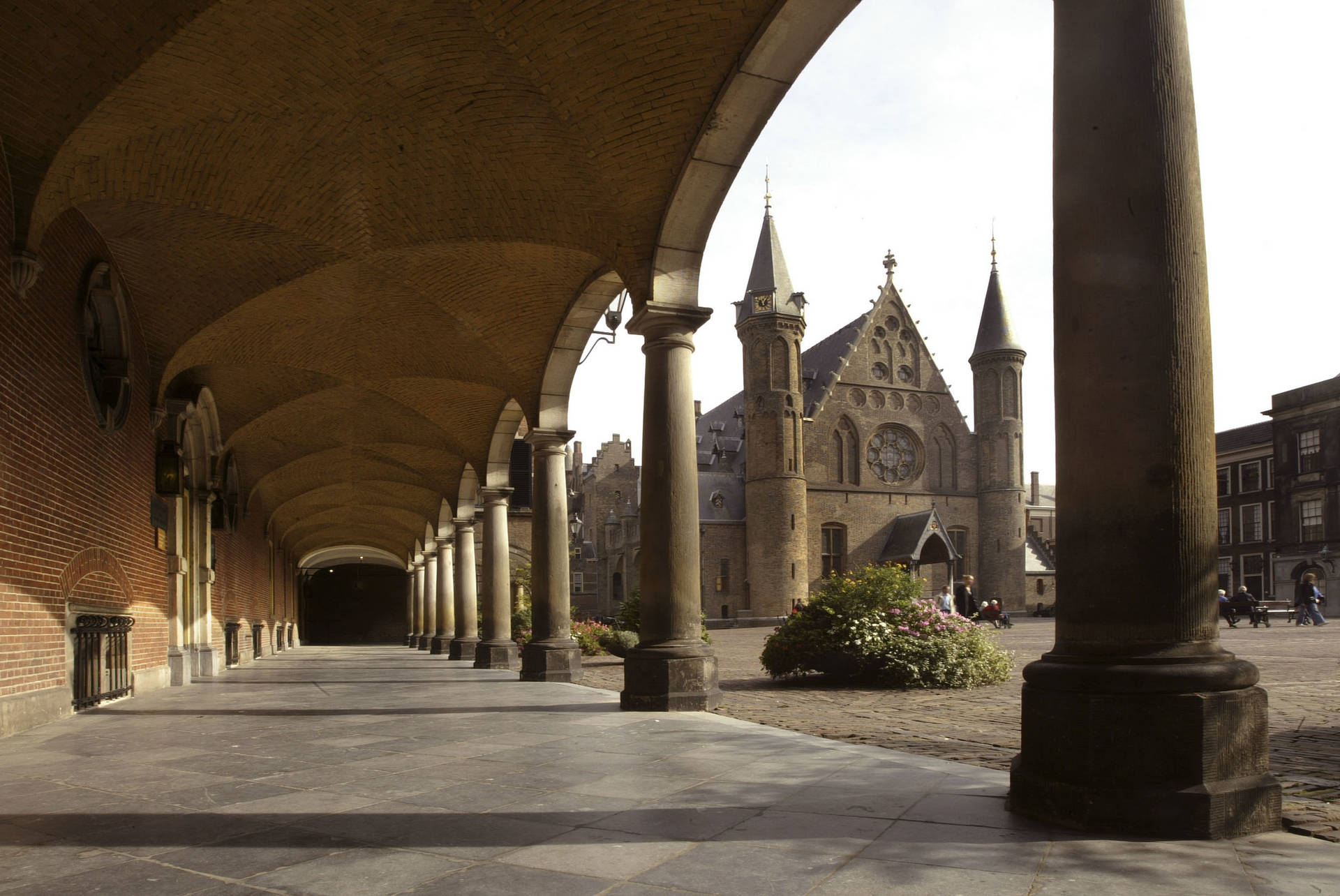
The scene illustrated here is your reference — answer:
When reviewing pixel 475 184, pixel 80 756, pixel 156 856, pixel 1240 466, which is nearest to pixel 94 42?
pixel 475 184

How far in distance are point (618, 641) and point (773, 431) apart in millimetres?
27741

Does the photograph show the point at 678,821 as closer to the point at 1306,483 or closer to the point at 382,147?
the point at 382,147

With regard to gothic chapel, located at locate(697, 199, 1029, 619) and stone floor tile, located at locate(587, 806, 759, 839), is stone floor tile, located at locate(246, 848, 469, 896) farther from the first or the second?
gothic chapel, located at locate(697, 199, 1029, 619)

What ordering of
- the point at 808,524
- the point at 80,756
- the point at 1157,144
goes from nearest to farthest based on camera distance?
1. the point at 1157,144
2. the point at 80,756
3. the point at 808,524

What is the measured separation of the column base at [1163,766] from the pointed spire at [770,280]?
1650 inches

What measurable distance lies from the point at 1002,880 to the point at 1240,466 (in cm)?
5286

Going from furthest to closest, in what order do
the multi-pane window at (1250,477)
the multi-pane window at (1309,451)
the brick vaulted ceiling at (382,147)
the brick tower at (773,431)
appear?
the multi-pane window at (1250,477) < the brick tower at (773,431) < the multi-pane window at (1309,451) < the brick vaulted ceiling at (382,147)

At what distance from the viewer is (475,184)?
9484 millimetres

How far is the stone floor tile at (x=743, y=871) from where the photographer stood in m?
2.89

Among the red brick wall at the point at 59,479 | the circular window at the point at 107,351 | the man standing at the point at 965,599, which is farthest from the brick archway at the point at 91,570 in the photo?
the man standing at the point at 965,599

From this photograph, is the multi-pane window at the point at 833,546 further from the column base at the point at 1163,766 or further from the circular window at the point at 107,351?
the column base at the point at 1163,766

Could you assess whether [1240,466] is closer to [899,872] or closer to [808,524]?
[808,524]

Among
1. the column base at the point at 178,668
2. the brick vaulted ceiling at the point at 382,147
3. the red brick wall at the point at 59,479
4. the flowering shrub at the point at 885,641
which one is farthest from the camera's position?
the column base at the point at 178,668

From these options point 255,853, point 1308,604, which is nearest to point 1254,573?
point 1308,604
